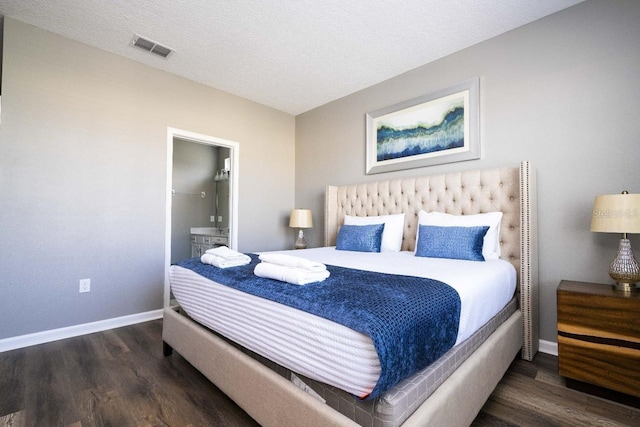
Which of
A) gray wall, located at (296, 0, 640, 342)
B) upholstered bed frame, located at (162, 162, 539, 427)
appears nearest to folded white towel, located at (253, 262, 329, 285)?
upholstered bed frame, located at (162, 162, 539, 427)

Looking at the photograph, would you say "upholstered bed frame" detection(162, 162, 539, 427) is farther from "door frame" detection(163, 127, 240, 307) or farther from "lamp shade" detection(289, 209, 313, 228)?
"door frame" detection(163, 127, 240, 307)

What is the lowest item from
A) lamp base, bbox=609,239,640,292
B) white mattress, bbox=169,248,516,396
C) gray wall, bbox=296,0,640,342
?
white mattress, bbox=169,248,516,396

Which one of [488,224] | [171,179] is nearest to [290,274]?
[488,224]

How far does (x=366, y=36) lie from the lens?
8.32 ft

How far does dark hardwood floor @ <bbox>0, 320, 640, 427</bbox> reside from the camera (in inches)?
57.3

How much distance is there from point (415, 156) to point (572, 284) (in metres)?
1.69

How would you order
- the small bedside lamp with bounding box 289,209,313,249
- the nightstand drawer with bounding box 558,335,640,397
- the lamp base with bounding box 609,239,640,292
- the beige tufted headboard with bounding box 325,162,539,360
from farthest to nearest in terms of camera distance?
1. the small bedside lamp with bounding box 289,209,313,249
2. the beige tufted headboard with bounding box 325,162,539,360
3. the lamp base with bounding box 609,239,640,292
4. the nightstand drawer with bounding box 558,335,640,397

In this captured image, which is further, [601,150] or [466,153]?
[466,153]

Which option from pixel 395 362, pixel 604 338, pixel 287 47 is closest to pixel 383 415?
pixel 395 362

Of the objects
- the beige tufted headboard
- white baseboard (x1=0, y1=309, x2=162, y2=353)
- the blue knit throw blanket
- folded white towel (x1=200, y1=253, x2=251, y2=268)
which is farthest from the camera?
white baseboard (x1=0, y1=309, x2=162, y2=353)

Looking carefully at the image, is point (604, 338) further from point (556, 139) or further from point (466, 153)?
point (466, 153)

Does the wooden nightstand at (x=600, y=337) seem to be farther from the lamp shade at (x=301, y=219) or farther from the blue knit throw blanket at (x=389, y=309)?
the lamp shade at (x=301, y=219)

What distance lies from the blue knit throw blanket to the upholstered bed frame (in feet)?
0.61

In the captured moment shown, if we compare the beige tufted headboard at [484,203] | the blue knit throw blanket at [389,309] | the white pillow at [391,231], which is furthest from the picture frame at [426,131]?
the blue knit throw blanket at [389,309]
